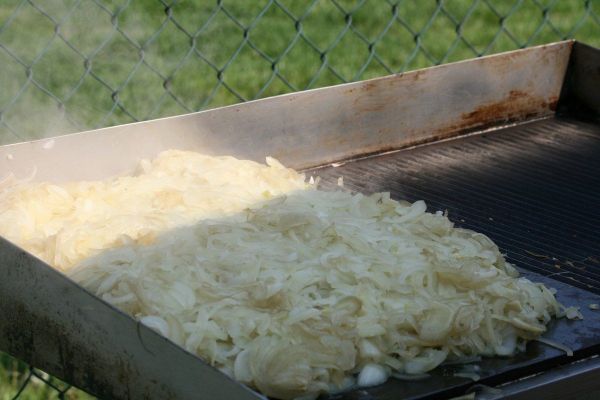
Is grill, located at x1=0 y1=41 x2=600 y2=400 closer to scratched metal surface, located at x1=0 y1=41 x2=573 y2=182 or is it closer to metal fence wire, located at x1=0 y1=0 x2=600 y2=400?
scratched metal surface, located at x1=0 y1=41 x2=573 y2=182

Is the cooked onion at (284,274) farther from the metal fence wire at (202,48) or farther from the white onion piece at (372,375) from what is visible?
the metal fence wire at (202,48)

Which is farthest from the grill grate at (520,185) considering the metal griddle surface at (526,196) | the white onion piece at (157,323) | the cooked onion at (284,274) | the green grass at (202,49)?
the white onion piece at (157,323)

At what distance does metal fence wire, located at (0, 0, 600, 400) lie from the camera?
4.03 metres

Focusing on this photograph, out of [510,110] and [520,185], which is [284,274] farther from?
[510,110]

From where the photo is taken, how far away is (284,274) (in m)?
2.04

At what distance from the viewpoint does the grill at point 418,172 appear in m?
1.75

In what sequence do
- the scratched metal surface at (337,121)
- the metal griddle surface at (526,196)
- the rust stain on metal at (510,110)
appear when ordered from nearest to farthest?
the metal griddle surface at (526,196) < the scratched metal surface at (337,121) < the rust stain on metal at (510,110)

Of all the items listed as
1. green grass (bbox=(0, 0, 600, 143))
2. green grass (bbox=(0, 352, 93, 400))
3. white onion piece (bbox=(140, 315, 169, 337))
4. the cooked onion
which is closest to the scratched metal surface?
the cooked onion

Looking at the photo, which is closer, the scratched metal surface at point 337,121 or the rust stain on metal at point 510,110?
the scratched metal surface at point 337,121

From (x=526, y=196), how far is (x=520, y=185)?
0.09m

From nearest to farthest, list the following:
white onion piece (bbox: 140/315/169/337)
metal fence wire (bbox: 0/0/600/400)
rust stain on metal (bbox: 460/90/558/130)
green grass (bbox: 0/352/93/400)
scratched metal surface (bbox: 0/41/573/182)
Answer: white onion piece (bbox: 140/315/169/337)
scratched metal surface (bbox: 0/41/573/182)
green grass (bbox: 0/352/93/400)
rust stain on metal (bbox: 460/90/558/130)
metal fence wire (bbox: 0/0/600/400)

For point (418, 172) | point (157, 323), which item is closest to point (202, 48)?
point (418, 172)

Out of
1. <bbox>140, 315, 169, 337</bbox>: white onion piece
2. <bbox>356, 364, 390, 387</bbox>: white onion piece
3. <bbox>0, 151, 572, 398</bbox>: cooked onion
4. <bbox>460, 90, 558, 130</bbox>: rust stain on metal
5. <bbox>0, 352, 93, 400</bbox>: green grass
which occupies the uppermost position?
<bbox>460, 90, 558, 130</bbox>: rust stain on metal

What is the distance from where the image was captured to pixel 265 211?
2369mm
